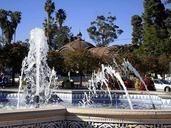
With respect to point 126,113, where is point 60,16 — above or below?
above

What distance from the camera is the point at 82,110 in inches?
253

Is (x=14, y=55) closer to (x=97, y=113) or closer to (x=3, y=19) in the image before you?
(x=3, y=19)

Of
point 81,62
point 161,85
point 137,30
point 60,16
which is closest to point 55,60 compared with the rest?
point 81,62

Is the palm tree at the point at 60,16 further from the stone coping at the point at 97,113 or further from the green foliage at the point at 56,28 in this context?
the stone coping at the point at 97,113

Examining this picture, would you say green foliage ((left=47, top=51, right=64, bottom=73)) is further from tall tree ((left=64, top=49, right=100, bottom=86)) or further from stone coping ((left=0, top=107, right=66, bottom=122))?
stone coping ((left=0, top=107, right=66, bottom=122))

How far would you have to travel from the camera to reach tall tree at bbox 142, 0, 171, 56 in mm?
55906

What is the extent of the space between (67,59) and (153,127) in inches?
1474

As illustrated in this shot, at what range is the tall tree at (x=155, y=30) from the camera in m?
55.9

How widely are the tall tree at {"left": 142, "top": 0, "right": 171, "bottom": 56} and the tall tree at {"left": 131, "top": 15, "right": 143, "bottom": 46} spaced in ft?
30.2

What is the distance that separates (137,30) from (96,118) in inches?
2531

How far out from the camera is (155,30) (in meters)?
57.0

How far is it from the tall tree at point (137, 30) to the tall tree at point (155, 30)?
30.2 ft

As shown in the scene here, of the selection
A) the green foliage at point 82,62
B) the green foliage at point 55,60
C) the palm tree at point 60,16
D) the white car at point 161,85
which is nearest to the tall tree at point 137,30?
the palm tree at point 60,16

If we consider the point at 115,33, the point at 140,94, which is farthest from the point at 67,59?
the point at 115,33
